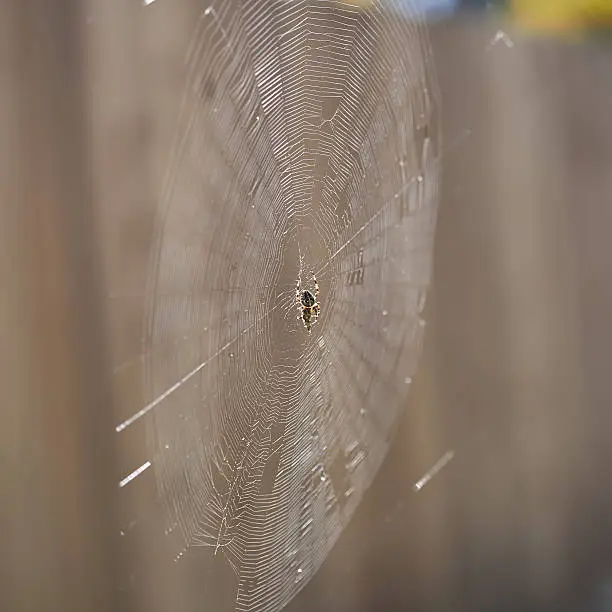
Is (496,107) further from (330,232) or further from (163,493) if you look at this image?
(163,493)

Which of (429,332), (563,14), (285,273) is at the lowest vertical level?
(429,332)

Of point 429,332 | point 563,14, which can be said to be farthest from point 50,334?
point 563,14

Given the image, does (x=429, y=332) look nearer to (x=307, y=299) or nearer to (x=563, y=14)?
(x=307, y=299)

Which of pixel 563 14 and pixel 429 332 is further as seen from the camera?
pixel 563 14

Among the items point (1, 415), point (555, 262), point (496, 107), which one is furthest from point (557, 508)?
point (1, 415)

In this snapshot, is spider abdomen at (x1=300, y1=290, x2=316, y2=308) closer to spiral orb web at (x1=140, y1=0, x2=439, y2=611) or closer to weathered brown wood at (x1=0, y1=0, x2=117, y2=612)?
spiral orb web at (x1=140, y1=0, x2=439, y2=611)

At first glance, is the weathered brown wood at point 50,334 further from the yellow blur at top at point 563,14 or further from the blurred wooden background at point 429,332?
the yellow blur at top at point 563,14

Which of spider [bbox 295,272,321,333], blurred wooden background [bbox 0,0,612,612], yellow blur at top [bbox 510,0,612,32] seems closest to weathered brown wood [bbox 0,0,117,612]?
blurred wooden background [bbox 0,0,612,612]

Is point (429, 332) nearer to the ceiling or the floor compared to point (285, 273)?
nearer to the floor
